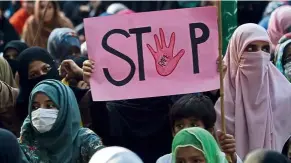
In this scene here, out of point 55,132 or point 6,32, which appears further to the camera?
point 6,32

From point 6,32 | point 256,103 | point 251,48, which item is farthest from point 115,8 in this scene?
point 256,103

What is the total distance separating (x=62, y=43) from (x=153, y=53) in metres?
2.91

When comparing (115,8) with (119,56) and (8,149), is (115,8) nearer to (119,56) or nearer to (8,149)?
(119,56)

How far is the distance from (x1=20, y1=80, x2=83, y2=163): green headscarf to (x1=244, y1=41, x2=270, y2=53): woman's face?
4.16ft

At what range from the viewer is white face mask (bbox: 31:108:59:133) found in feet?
25.9

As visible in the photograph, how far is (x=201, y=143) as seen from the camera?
727cm

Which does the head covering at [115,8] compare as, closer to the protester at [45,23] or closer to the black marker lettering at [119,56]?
the protester at [45,23]

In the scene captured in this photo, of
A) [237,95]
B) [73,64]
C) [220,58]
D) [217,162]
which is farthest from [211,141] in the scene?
[73,64]

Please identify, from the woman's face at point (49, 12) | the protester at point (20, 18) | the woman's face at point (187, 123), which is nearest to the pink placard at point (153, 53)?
the woman's face at point (187, 123)

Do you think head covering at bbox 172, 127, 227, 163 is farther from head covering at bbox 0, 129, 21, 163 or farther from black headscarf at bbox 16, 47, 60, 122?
black headscarf at bbox 16, 47, 60, 122

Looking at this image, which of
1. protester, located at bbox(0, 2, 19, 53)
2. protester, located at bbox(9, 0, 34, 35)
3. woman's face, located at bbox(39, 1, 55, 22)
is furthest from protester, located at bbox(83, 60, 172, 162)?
protester, located at bbox(9, 0, 34, 35)

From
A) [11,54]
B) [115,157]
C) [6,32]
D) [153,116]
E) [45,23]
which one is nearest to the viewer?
[115,157]

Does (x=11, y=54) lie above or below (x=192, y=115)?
below

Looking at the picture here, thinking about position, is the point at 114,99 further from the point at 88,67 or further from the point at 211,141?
the point at 211,141
